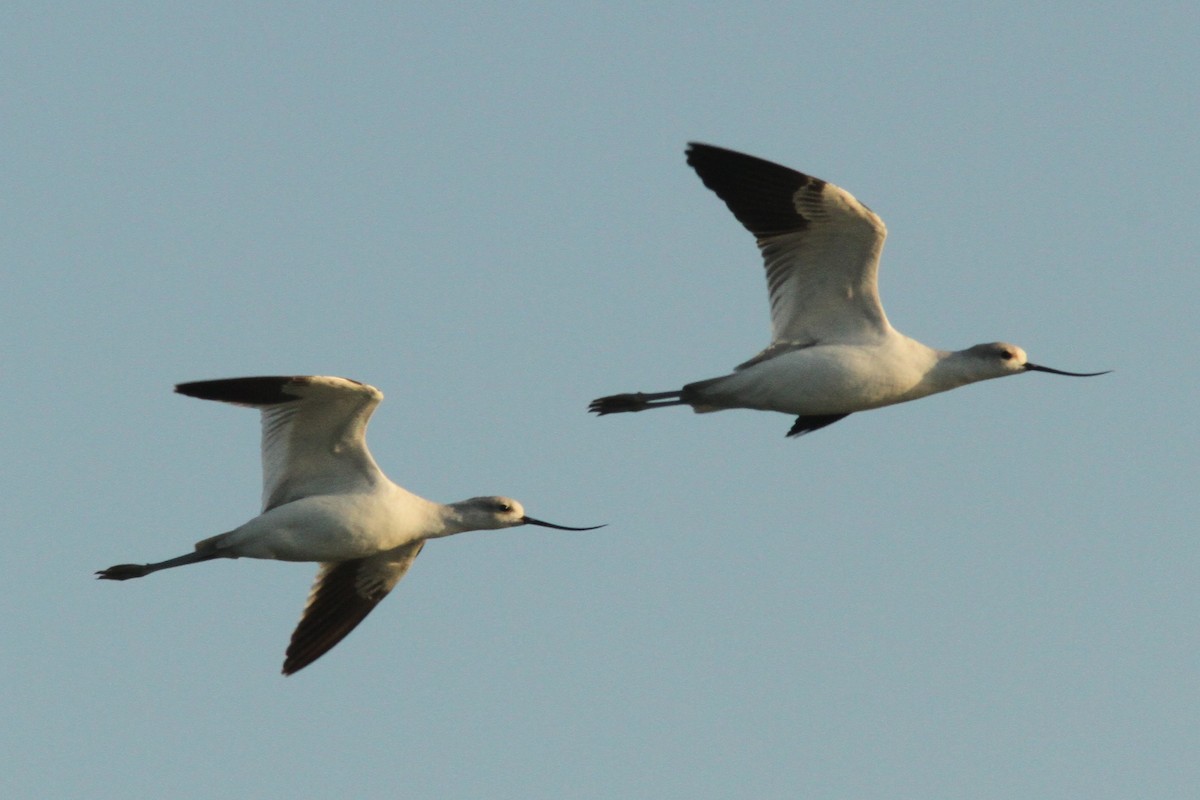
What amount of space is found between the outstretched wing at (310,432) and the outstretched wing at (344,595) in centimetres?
144

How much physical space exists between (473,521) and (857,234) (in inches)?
197

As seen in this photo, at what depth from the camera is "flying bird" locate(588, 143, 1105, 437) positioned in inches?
840

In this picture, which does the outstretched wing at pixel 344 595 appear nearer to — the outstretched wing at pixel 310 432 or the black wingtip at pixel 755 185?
the outstretched wing at pixel 310 432

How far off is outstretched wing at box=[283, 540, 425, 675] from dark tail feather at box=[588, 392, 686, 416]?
2364mm

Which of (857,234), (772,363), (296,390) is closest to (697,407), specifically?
(772,363)

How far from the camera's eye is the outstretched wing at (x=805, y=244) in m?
21.2

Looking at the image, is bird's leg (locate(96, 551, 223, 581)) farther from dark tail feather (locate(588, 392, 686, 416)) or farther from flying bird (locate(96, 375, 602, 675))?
dark tail feather (locate(588, 392, 686, 416))

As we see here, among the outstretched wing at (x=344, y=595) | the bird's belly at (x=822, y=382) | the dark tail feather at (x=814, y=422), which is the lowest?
the outstretched wing at (x=344, y=595)

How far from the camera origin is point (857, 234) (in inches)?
838

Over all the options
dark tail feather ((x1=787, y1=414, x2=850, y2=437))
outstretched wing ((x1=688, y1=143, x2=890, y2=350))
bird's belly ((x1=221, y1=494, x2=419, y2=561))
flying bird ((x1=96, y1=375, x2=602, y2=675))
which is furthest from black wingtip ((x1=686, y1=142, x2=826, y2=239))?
bird's belly ((x1=221, y1=494, x2=419, y2=561))

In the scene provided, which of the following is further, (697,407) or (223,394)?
(697,407)

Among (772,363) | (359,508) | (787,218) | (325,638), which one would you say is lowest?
(325,638)

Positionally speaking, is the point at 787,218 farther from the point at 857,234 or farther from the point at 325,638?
the point at 325,638

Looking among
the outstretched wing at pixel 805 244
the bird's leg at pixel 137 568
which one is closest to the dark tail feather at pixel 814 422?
the outstretched wing at pixel 805 244
